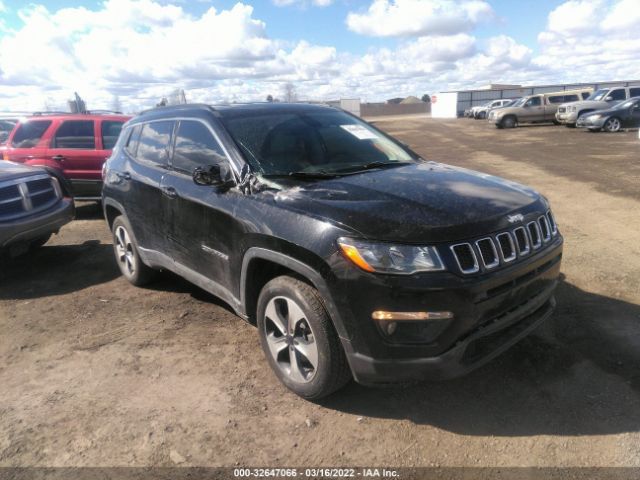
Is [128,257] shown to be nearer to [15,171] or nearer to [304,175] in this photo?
[15,171]

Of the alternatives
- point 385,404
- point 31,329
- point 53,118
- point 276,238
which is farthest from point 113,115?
point 385,404

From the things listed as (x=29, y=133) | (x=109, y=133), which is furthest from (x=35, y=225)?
(x=29, y=133)

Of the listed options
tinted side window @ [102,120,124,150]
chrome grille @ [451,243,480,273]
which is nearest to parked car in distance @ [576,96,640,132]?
tinted side window @ [102,120,124,150]

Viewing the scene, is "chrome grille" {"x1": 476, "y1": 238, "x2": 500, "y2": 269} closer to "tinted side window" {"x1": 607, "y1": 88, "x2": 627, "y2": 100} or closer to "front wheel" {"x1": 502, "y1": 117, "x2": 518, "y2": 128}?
"tinted side window" {"x1": 607, "y1": 88, "x2": 627, "y2": 100}

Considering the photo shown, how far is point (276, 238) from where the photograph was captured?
290cm

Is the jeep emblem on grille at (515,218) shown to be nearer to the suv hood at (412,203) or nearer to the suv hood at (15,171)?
the suv hood at (412,203)

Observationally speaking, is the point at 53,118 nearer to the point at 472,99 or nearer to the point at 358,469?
the point at 358,469

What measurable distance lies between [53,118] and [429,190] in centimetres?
810

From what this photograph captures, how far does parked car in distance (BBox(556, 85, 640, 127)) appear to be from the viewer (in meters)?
23.8

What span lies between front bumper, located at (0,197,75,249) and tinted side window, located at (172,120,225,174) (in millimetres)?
2637

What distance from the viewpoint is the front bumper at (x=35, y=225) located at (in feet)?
17.7

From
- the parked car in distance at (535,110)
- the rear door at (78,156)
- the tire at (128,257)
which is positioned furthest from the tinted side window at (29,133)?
the parked car in distance at (535,110)

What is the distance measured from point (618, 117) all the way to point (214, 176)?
74.9 ft

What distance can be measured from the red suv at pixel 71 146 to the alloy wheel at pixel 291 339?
6563 mm
